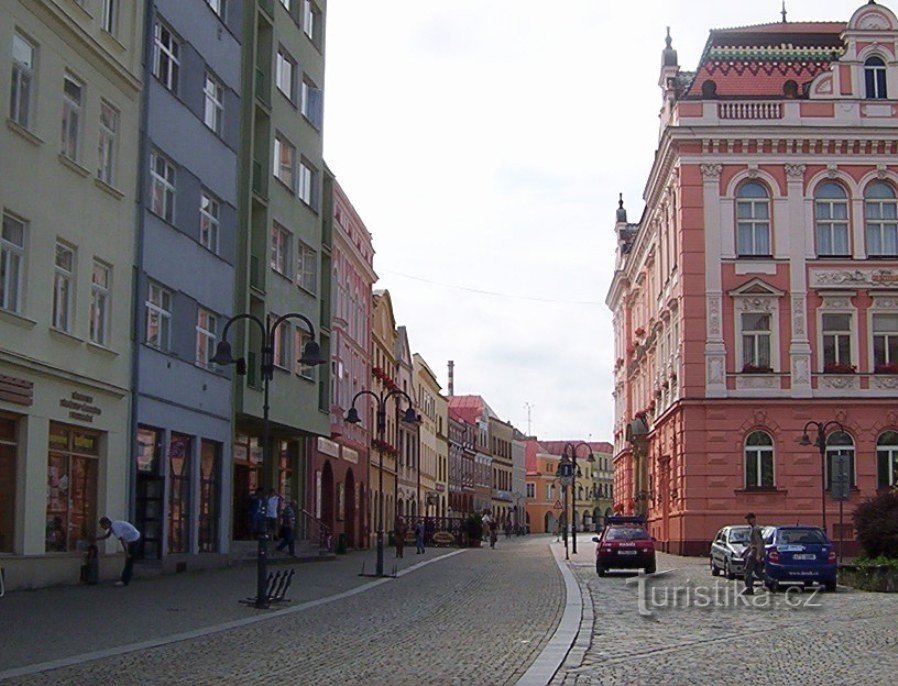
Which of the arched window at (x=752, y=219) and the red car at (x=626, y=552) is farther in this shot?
the arched window at (x=752, y=219)

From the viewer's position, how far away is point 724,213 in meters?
49.3

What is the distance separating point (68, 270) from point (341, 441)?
29.3 meters

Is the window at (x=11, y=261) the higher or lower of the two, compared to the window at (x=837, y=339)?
lower

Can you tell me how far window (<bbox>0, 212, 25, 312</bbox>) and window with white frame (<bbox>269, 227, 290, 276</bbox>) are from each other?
15295mm

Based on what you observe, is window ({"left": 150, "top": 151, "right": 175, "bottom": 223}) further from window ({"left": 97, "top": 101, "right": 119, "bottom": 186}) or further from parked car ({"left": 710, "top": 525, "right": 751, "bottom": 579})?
parked car ({"left": 710, "top": 525, "right": 751, "bottom": 579})

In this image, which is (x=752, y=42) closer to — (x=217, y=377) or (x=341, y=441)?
(x=341, y=441)

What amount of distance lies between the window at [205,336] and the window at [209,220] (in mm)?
1783

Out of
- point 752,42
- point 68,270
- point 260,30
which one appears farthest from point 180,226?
point 752,42

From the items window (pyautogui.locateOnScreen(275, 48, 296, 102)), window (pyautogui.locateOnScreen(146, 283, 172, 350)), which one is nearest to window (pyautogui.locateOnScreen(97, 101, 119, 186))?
window (pyautogui.locateOnScreen(146, 283, 172, 350))

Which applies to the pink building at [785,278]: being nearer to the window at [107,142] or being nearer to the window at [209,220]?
the window at [209,220]

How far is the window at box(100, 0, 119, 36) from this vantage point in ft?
94.3

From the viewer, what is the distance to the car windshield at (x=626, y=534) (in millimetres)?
35812

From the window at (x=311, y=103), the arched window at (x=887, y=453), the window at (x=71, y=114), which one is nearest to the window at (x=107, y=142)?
the window at (x=71, y=114)

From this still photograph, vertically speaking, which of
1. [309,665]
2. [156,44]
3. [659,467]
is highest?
[156,44]
